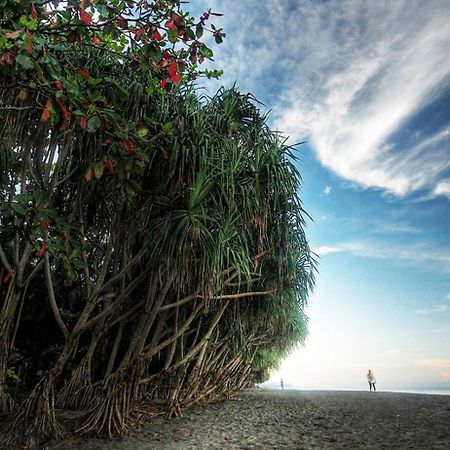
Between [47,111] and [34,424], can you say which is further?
[34,424]

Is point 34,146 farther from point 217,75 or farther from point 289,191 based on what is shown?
point 289,191

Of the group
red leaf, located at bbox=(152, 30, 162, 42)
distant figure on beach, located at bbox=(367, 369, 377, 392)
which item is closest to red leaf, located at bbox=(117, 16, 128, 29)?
red leaf, located at bbox=(152, 30, 162, 42)

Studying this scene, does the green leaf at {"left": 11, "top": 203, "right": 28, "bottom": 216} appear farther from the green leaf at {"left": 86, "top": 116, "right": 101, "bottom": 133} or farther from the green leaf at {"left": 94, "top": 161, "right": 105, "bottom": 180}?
the green leaf at {"left": 86, "top": 116, "right": 101, "bottom": 133}

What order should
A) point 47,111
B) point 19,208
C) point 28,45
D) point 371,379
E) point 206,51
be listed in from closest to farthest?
point 28,45
point 47,111
point 19,208
point 206,51
point 371,379

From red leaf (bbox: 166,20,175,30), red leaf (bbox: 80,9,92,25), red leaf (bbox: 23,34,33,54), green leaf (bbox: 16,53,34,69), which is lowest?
green leaf (bbox: 16,53,34,69)

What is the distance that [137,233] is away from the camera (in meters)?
5.00

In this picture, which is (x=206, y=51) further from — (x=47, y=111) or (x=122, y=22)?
(x=47, y=111)

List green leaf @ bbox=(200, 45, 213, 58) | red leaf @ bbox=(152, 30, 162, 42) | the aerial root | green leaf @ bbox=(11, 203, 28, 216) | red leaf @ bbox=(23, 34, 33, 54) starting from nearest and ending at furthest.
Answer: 1. red leaf @ bbox=(23, 34, 33, 54)
2. green leaf @ bbox=(11, 203, 28, 216)
3. red leaf @ bbox=(152, 30, 162, 42)
4. green leaf @ bbox=(200, 45, 213, 58)
5. the aerial root

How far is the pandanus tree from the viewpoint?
4168 mm

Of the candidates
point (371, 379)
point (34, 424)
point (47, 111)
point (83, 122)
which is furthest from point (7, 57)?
point (371, 379)

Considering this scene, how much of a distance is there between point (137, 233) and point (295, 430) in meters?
3.02

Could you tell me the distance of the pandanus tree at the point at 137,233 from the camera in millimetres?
4168

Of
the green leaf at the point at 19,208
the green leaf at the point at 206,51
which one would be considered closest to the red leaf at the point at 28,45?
the green leaf at the point at 19,208

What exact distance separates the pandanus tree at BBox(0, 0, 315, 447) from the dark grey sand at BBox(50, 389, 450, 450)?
0.35 metres
